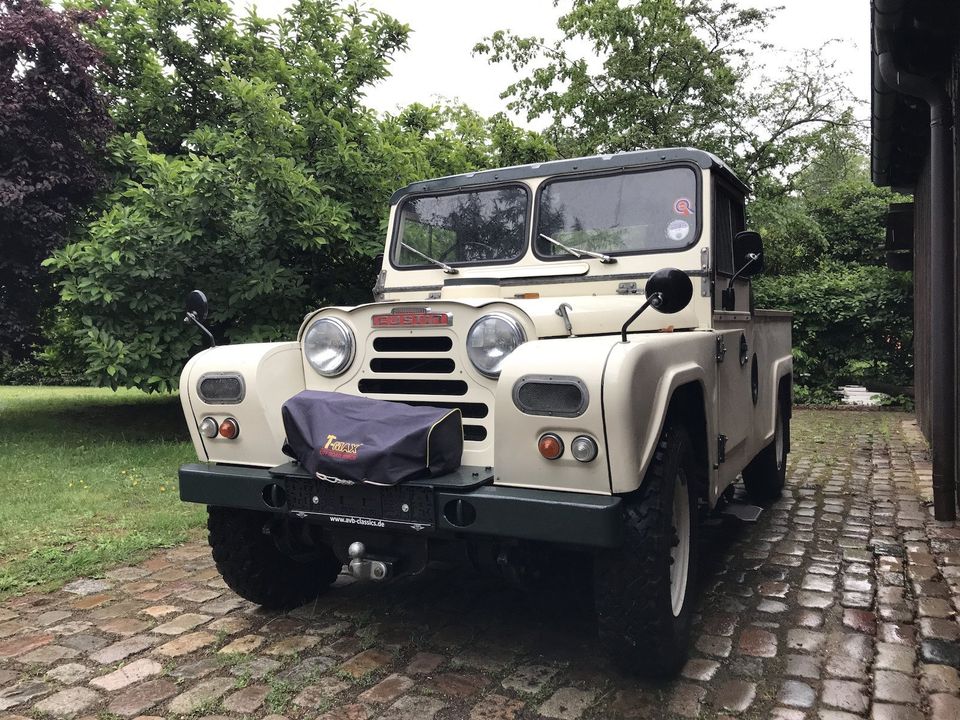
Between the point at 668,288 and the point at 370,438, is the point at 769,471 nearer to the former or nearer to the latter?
the point at 668,288

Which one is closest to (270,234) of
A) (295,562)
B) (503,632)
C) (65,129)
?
(65,129)

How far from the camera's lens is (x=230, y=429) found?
3.31 meters

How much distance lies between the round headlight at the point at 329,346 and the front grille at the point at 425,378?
0.10 meters

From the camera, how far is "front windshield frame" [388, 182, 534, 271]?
4.23 meters

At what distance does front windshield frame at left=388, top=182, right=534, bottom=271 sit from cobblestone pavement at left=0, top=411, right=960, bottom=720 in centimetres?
170

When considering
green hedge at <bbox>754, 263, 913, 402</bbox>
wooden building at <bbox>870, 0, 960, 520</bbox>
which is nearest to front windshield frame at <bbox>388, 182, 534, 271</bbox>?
wooden building at <bbox>870, 0, 960, 520</bbox>

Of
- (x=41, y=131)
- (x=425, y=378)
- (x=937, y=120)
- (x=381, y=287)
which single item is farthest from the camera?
(x=41, y=131)

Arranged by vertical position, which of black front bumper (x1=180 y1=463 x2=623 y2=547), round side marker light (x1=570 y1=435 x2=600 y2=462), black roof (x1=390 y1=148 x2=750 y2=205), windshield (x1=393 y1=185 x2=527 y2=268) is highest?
black roof (x1=390 y1=148 x2=750 y2=205)

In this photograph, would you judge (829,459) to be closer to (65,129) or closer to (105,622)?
(105,622)

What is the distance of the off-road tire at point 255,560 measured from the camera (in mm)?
3488

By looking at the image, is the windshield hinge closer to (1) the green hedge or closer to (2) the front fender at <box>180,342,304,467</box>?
(2) the front fender at <box>180,342,304,467</box>

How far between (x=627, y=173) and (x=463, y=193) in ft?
3.11

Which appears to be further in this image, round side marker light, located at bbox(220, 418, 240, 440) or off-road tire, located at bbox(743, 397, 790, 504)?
off-road tire, located at bbox(743, 397, 790, 504)

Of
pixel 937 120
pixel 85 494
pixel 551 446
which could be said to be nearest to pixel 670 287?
pixel 551 446
